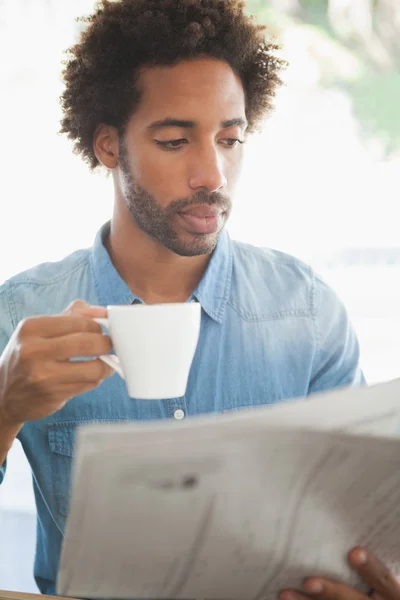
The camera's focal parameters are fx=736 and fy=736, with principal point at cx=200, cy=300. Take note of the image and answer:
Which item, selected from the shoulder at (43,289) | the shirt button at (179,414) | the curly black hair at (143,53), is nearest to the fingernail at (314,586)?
the shirt button at (179,414)

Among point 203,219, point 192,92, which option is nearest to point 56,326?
point 203,219

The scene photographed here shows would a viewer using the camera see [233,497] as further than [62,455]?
No

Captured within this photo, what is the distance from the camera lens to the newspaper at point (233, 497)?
1.83ft

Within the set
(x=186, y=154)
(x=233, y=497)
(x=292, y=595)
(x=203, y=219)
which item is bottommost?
(x=292, y=595)

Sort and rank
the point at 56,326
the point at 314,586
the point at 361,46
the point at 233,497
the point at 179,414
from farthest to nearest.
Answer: the point at 361,46 → the point at 179,414 → the point at 56,326 → the point at 314,586 → the point at 233,497

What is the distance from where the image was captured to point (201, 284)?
1424 millimetres

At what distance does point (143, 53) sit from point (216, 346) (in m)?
0.62

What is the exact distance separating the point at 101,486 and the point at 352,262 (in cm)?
230

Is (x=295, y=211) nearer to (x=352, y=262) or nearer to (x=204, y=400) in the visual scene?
(x=352, y=262)

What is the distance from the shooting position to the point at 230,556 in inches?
26.5

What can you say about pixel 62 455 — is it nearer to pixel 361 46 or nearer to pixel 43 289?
pixel 43 289

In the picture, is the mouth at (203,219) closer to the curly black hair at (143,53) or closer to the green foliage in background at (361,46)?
the curly black hair at (143,53)

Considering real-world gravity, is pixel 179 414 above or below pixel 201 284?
below

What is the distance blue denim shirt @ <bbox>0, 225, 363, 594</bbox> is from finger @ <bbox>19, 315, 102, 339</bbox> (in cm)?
46
